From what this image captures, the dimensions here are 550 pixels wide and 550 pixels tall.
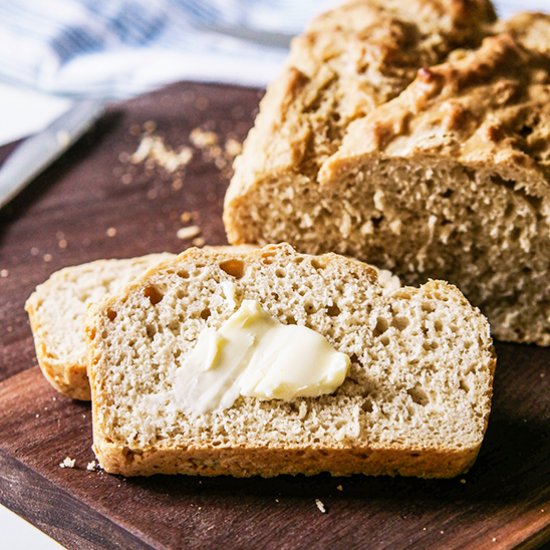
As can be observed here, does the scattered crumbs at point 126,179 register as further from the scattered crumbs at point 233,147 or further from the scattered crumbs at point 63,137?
the scattered crumbs at point 233,147

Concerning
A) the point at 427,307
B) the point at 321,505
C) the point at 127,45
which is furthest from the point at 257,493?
the point at 127,45

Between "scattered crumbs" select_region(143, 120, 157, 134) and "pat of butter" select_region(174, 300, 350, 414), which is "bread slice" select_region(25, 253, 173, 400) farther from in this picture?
"scattered crumbs" select_region(143, 120, 157, 134)

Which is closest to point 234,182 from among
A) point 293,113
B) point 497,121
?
point 293,113

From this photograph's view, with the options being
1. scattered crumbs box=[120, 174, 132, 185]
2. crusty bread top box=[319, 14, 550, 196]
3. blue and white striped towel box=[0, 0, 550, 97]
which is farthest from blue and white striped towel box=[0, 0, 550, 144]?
crusty bread top box=[319, 14, 550, 196]

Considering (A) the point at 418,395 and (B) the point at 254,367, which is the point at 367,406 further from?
(B) the point at 254,367

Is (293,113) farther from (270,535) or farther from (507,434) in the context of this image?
(270,535)

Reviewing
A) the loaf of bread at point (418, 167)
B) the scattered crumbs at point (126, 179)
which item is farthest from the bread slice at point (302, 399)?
the scattered crumbs at point (126, 179)
